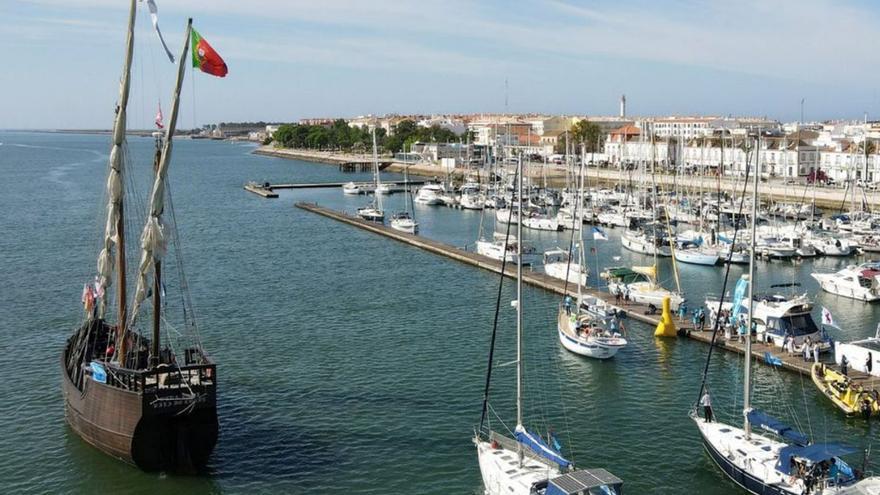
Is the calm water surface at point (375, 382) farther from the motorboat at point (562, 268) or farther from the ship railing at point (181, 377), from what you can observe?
the ship railing at point (181, 377)

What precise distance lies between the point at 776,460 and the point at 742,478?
968mm

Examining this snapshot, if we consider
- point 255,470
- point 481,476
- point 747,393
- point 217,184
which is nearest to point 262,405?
point 255,470

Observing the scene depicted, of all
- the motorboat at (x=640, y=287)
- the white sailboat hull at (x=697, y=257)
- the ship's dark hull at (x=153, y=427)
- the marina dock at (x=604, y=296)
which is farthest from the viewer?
the white sailboat hull at (x=697, y=257)

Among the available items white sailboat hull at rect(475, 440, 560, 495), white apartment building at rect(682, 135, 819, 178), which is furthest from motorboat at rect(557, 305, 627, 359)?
white apartment building at rect(682, 135, 819, 178)

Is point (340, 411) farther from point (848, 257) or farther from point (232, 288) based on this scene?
point (848, 257)

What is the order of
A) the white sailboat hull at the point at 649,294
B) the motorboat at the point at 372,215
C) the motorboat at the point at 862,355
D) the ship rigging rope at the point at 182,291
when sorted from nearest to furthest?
the ship rigging rope at the point at 182,291
the motorboat at the point at 862,355
the white sailboat hull at the point at 649,294
the motorboat at the point at 372,215

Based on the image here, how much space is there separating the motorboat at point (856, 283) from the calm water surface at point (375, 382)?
0.71 metres

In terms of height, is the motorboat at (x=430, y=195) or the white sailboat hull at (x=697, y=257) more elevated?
the motorboat at (x=430, y=195)

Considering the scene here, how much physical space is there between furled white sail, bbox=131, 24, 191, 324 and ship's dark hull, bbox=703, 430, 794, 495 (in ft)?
48.6

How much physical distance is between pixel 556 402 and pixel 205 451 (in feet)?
35.9

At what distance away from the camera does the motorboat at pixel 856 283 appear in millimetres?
42312

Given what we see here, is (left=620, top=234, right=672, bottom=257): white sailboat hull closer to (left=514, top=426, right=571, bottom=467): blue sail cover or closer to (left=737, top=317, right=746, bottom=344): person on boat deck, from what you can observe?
(left=737, top=317, right=746, bottom=344): person on boat deck

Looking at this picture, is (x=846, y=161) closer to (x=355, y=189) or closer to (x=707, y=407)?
(x=355, y=189)

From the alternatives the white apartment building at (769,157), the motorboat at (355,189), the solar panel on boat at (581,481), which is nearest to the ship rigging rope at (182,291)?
the solar panel on boat at (581,481)
